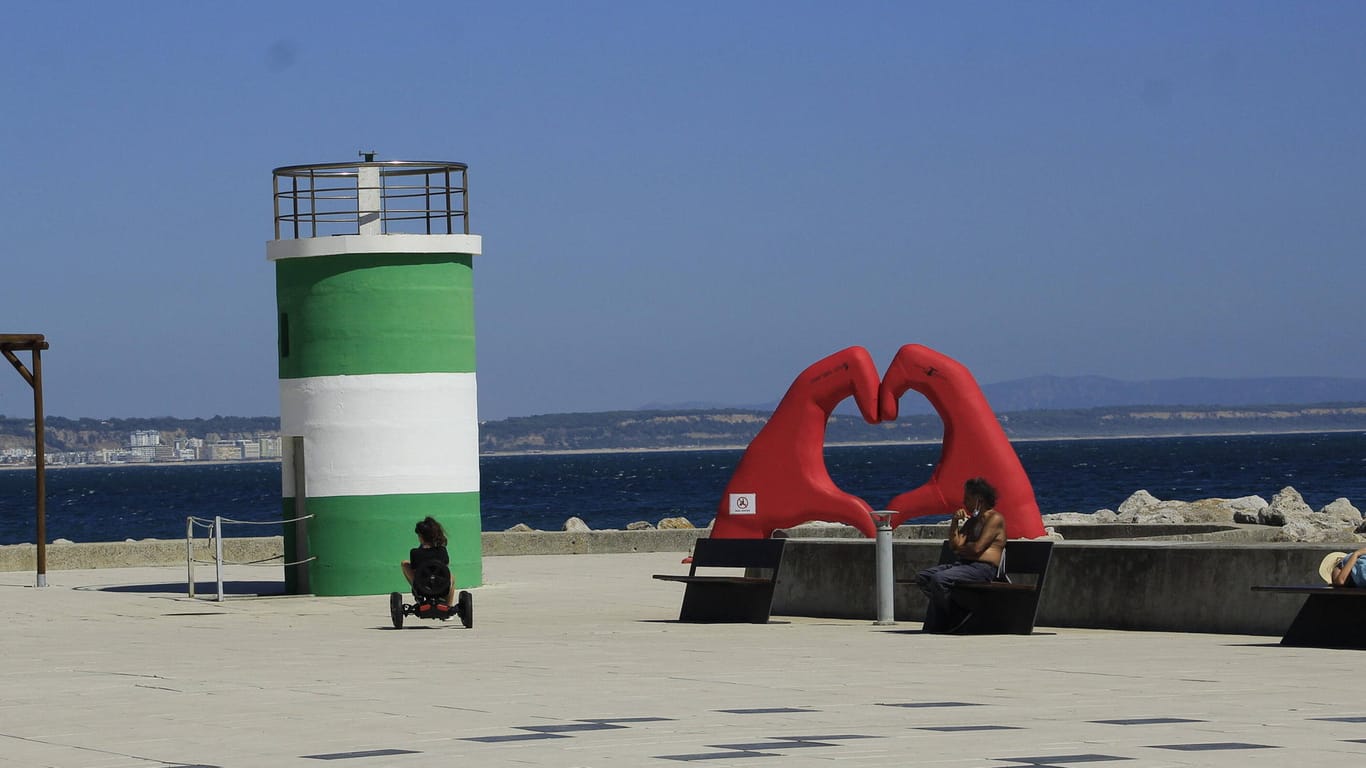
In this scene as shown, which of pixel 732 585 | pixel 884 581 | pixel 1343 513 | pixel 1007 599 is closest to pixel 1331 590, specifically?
pixel 1007 599

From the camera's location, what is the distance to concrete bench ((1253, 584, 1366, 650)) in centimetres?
1419

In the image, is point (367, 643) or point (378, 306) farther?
point (378, 306)

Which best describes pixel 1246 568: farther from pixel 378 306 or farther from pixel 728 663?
pixel 378 306

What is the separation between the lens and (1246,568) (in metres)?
16.0

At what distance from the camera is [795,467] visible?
82.1 feet

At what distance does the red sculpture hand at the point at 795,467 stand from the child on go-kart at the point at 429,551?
707 centimetres

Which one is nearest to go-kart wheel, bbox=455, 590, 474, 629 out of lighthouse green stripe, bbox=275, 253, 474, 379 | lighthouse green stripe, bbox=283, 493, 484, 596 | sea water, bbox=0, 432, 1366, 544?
lighthouse green stripe, bbox=283, 493, 484, 596

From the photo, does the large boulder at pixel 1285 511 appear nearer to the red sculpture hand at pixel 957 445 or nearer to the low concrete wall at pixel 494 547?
the low concrete wall at pixel 494 547

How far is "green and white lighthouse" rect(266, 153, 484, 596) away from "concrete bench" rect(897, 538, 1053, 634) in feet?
28.3

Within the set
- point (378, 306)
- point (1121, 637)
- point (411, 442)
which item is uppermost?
point (378, 306)

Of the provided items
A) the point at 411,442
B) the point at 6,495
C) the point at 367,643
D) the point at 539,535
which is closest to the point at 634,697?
the point at 367,643

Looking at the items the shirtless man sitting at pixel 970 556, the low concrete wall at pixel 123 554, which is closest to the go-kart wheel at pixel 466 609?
the shirtless man sitting at pixel 970 556

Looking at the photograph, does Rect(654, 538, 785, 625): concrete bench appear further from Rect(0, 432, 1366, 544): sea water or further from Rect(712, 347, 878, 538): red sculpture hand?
Rect(0, 432, 1366, 544): sea water

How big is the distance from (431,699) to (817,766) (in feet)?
12.2
